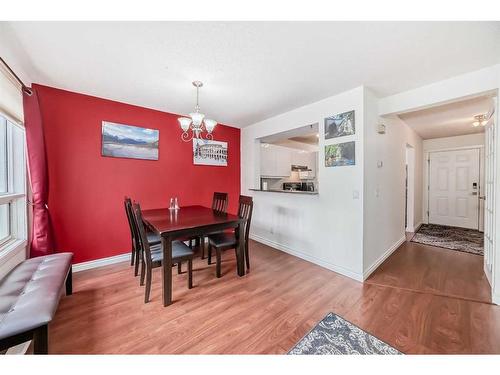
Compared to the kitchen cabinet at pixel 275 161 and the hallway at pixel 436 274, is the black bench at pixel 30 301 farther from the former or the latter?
the kitchen cabinet at pixel 275 161

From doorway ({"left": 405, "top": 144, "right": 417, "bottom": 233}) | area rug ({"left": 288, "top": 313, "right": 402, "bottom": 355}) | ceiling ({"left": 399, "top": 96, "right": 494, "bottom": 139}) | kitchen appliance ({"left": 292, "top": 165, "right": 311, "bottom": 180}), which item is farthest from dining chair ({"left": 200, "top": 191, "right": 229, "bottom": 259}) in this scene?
doorway ({"left": 405, "top": 144, "right": 417, "bottom": 233})

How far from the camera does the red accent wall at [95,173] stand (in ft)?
8.05

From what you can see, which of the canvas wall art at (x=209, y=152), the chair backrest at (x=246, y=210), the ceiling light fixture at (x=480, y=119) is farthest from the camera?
the canvas wall art at (x=209, y=152)

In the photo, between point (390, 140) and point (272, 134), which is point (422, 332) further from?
point (272, 134)

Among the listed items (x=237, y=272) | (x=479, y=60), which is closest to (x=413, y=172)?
(x=479, y=60)

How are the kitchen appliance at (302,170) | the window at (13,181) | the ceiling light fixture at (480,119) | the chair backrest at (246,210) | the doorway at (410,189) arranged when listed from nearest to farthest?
the window at (13,181) → the chair backrest at (246,210) → the ceiling light fixture at (480,119) → the doorway at (410,189) → the kitchen appliance at (302,170)

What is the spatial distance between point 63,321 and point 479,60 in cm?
426

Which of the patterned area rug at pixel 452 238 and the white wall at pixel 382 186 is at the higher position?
the white wall at pixel 382 186

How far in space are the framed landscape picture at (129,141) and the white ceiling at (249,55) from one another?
0.46 metres

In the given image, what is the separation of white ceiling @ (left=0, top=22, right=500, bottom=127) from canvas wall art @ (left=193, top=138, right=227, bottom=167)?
1114mm

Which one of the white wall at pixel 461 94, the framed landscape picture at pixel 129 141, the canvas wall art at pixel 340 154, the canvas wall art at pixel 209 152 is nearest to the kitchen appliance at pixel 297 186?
the canvas wall art at pixel 209 152

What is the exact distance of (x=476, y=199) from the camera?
4410 mm

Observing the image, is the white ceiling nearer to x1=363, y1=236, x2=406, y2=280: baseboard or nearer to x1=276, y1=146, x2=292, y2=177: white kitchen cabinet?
x1=276, y1=146, x2=292, y2=177: white kitchen cabinet

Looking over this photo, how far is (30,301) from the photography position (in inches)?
47.4
